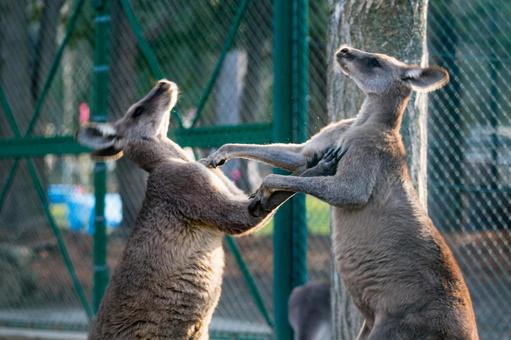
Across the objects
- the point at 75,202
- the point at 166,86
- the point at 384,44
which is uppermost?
the point at 384,44

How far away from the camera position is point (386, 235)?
474 centimetres

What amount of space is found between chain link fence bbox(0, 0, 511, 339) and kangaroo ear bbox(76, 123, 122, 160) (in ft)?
5.86

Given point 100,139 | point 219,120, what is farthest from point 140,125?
point 219,120

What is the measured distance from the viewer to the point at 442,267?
15.3 feet

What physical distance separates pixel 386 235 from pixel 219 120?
5198 millimetres

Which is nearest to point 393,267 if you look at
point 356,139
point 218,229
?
point 356,139

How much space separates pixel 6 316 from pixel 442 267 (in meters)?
6.91

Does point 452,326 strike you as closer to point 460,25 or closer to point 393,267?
point 393,267

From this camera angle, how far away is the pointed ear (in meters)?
5.09

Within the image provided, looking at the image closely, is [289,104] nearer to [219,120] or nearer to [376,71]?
[376,71]

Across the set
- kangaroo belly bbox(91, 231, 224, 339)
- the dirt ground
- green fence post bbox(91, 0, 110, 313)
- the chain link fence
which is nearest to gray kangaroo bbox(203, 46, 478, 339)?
kangaroo belly bbox(91, 231, 224, 339)

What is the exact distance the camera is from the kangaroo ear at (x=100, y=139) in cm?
553

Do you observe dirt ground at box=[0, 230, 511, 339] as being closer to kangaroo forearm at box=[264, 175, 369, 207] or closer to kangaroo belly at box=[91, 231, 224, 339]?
kangaroo forearm at box=[264, 175, 369, 207]

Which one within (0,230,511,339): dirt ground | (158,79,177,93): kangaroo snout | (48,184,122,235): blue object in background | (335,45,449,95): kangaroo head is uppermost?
(335,45,449,95): kangaroo head
